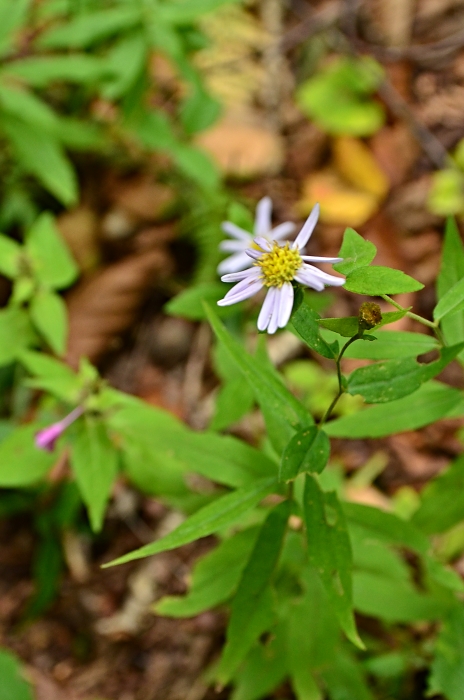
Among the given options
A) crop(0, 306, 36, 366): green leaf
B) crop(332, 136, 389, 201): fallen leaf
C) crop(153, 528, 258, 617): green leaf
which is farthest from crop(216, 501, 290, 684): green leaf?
crop(332, 136, 389, 201): fallen leaf

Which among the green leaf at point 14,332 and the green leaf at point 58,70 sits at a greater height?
the green leaf at point 58,70

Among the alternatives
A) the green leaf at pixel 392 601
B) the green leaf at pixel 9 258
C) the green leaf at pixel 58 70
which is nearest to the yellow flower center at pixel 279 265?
the green leaf at pixel 392 601

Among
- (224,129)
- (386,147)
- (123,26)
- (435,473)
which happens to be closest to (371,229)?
(386,147)

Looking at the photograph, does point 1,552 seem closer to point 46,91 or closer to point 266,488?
point 266,488

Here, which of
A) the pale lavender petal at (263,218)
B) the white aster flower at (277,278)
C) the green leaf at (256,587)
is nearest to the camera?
the white aster flower at (277,278)

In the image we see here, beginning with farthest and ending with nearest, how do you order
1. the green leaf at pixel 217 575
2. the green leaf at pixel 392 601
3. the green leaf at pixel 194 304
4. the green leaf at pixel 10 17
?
the green leaf at pixel 10 17 < the green leaf at pixel 194 304 < the green leaf at pixel 392 601 < the green leaf at pixel 217 575

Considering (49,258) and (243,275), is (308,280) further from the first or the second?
(49,258)

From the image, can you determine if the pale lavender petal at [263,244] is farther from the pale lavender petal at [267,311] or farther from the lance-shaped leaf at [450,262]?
the lance-shaped leaf at [450,262]

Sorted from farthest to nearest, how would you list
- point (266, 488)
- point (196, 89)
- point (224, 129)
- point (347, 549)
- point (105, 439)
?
point (224, 129) → point (196, 89) → point (105, 439) → point (266, 488) → point (347, 549)
